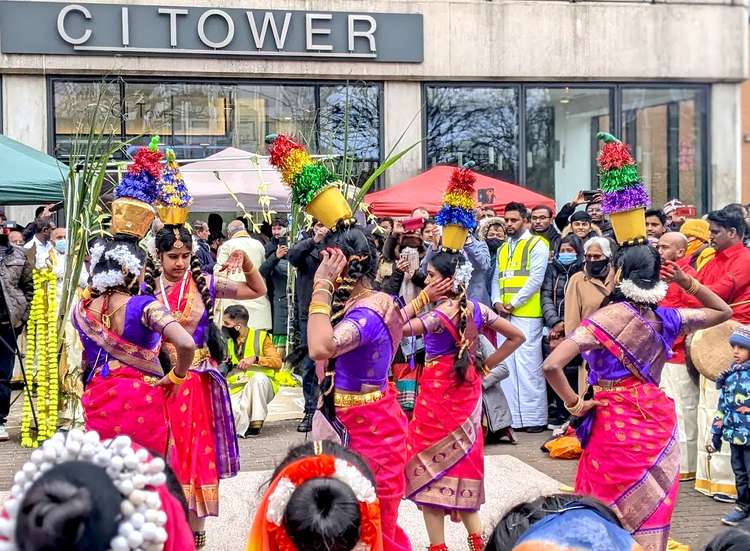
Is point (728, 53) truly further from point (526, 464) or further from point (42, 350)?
point (42, 350)

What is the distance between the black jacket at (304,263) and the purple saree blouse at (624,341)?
391cm

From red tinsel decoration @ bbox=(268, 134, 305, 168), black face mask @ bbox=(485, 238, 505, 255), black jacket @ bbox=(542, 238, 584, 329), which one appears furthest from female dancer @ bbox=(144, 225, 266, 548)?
black face mask @ bbox=(485, 238, 505, 255)

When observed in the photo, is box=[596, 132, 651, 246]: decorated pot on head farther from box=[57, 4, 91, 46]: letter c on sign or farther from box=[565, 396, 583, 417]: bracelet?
box=[57, 4, 91, 46]: letter c on sign

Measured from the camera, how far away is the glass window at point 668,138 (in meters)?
16.2

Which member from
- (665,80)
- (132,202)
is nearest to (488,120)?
(665,80)

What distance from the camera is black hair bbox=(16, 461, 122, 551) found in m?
1.84

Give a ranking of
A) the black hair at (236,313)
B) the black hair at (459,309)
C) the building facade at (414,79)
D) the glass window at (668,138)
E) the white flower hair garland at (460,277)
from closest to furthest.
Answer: the black hair at (459,309) → the white flower hair garland at (460,277) → the black hair at (236,313) → the building facade at (414,79) → the glass window at (668,138)

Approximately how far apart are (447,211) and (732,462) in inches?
94.3

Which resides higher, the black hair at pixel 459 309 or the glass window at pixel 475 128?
the glass window at pixel 475 128

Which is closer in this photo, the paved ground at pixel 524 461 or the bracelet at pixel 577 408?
the bracelet at pixel 577 408

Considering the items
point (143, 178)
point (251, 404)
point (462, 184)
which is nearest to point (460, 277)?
point (462, 184)

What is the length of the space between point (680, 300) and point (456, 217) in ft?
7.37

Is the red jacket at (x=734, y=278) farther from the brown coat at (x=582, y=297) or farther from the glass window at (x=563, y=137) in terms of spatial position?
the glass window at (x=563, y=137)

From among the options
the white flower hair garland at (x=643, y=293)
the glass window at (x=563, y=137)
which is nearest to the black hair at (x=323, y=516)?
the white flower hair garland at (x=643, y=293)
